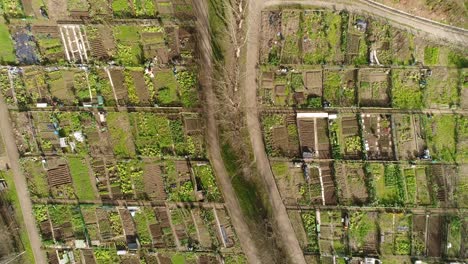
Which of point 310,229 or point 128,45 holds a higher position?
point 128,45

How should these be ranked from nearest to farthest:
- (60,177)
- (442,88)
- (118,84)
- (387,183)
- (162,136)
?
(442,88) < (387,183) < (118,84) < (162,136) < (60,177)

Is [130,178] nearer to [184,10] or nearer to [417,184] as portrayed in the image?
[184,10]

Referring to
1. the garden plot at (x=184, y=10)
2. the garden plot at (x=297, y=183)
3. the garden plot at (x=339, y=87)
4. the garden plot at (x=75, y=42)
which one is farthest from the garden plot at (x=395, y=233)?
the garden plot at (x=75, y=42)

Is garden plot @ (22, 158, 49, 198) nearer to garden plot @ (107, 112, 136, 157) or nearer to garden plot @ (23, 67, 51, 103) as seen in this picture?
garden plot @ (23, 67, 51, 103)

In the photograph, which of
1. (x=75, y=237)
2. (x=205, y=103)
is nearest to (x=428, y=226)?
(x=205, y=103)

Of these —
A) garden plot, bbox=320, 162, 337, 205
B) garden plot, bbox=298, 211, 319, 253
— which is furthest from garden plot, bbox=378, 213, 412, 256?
garden plot, bbox=298, 211, 319, 253

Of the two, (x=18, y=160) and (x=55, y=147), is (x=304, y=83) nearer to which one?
(x=55, y=147)

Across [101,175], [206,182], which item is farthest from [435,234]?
[101,175]
